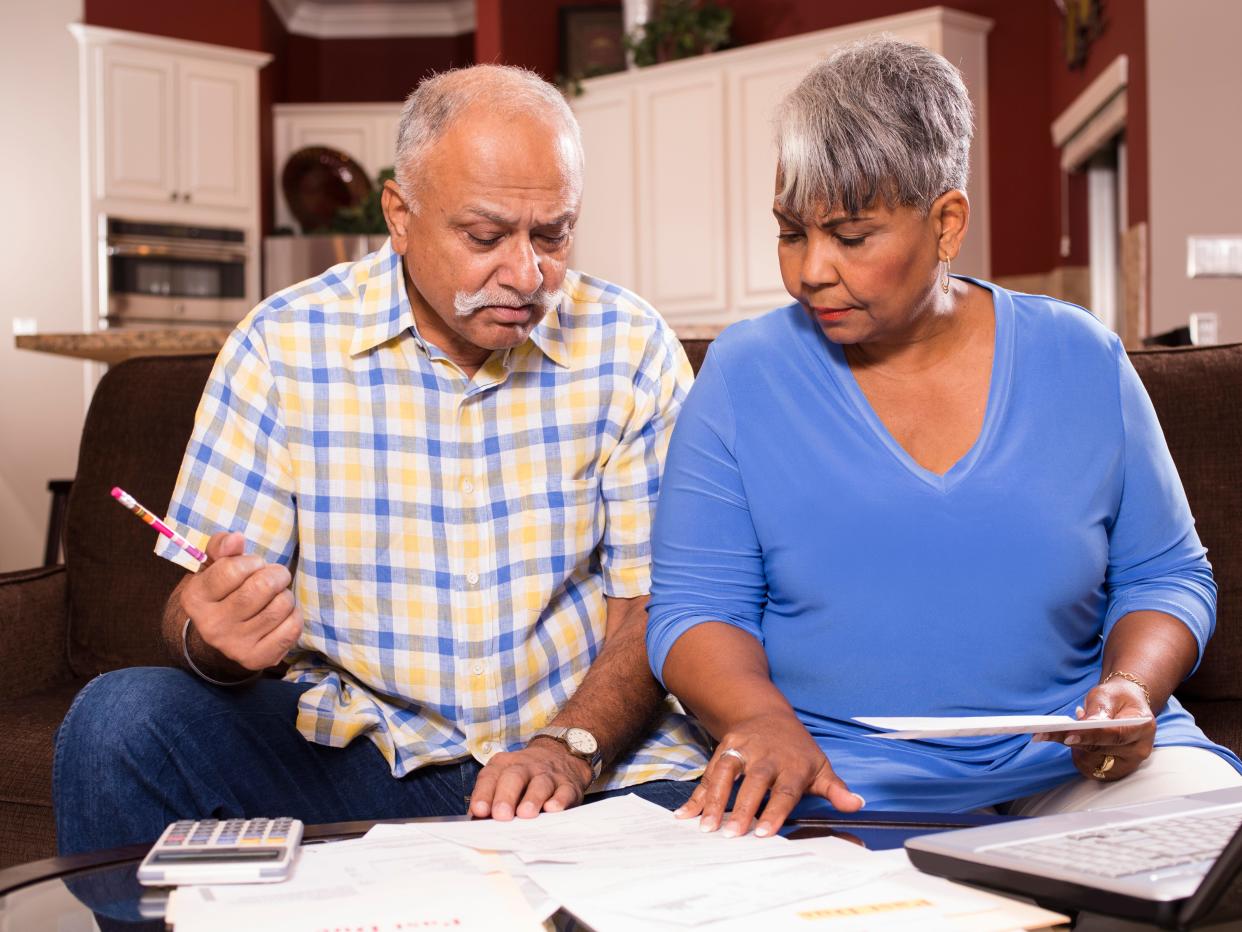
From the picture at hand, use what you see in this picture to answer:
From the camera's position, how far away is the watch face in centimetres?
133

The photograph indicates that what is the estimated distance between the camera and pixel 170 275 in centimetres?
723

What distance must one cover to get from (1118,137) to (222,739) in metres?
5.11

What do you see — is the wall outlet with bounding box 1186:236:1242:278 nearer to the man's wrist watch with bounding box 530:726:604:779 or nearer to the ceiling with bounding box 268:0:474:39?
the man's wrist watch with bounding box 530:726:604:779

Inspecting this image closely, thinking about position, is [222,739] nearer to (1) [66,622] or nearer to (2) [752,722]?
(2) [752,722]

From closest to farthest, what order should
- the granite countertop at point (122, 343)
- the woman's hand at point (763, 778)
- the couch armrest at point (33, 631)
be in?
the woman's hand at point (763, 778), the couch armrest at point (33, 631), the granite countertop at point (122, 343)

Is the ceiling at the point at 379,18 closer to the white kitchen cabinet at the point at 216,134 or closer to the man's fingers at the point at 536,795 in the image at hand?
the white kitchen cabinet at the point at 216,134

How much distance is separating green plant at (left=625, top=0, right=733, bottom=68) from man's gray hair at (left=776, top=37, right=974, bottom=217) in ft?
18.4

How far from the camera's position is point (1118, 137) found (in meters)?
5.57

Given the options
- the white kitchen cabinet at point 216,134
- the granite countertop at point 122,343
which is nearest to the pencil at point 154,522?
the granite countertop at point 122,343

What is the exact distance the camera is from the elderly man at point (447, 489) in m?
1.50

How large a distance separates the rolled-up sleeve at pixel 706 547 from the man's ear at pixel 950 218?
0.27 metres

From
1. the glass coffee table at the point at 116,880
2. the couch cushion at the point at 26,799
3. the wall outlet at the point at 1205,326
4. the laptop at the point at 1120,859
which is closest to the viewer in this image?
the laptop at the point at 1120,859

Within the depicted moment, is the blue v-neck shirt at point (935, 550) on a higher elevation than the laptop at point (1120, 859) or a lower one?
higher

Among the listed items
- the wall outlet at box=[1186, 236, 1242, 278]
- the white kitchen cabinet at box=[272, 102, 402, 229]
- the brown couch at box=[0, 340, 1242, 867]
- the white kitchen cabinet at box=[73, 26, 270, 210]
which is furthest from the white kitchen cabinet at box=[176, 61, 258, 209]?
the wall outlet at box=[1186, 236, 1242, 278]
